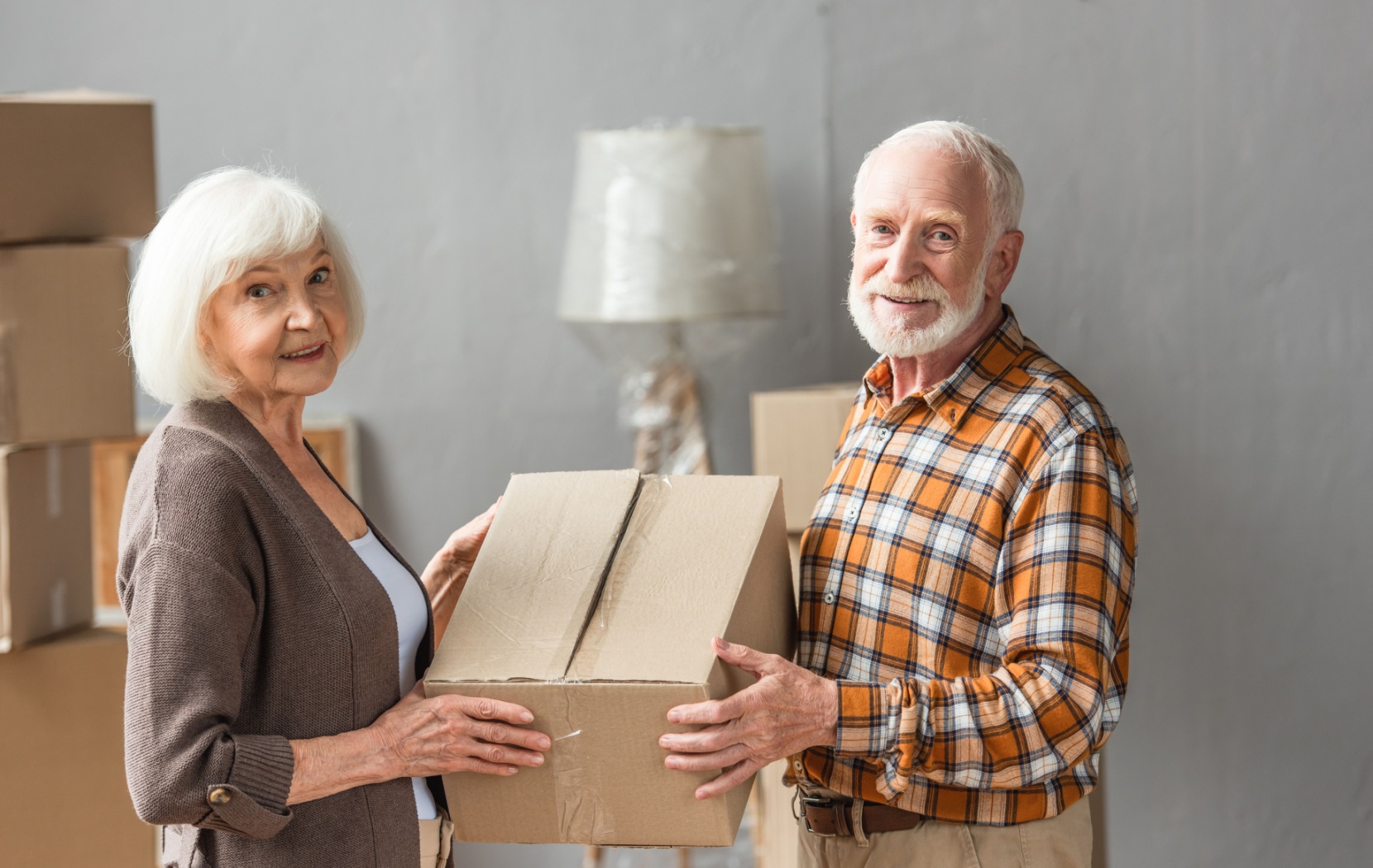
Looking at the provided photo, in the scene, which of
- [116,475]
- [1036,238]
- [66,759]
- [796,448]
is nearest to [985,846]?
[796,448]

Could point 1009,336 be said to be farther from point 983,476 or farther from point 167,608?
point 167,608

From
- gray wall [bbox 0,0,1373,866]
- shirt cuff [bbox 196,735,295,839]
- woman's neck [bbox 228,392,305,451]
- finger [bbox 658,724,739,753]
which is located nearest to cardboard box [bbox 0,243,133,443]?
woman's neck [bbox 228,392,305,451]

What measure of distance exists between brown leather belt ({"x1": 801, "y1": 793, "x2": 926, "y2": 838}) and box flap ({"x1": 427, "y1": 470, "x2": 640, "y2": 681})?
1.31ft

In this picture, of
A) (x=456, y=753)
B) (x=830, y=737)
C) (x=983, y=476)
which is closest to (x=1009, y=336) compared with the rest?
(x=983, y=476)

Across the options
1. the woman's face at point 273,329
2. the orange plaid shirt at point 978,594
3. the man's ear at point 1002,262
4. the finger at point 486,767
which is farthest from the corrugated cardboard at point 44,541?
the man's ear at point 1002,262

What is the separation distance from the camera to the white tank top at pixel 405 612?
1259 mm

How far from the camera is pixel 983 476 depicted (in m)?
1.25

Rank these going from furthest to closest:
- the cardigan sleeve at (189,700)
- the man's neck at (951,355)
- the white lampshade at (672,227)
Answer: the white lampshade at (672,227) → the man's neck at (951,355) → the cardigan sleeve at (189,700)

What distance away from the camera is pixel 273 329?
118cm

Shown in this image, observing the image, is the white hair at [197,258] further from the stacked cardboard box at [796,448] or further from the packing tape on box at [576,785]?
the stacked cardboard box at [796,448]

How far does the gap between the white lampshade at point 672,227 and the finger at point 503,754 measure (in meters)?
1.46

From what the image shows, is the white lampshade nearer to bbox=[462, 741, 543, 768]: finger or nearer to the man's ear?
the man's ear

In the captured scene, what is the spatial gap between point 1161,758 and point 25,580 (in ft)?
6.04

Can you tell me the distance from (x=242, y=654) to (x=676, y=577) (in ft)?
1.32
